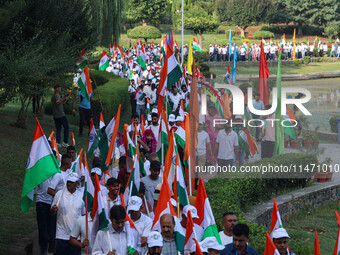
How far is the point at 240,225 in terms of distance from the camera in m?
6.30

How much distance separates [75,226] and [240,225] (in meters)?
2.21

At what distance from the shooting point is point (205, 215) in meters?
7.48

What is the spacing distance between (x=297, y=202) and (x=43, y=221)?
511 cm

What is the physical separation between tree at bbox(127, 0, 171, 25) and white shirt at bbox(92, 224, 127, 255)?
241 feet

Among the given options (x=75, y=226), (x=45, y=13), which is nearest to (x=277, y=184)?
(x=75, y=226)

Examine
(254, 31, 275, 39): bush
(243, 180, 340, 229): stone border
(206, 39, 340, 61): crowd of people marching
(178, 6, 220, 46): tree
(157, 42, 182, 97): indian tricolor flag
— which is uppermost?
(157, 42, 182, 97): indian tricolor flag

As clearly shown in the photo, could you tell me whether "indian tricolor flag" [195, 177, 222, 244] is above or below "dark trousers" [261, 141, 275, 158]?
above

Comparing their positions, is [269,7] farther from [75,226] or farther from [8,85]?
[75,226]

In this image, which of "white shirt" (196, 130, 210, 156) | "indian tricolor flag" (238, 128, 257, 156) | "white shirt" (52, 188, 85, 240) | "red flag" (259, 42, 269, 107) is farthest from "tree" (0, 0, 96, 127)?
"white shirt" (52, 188, 85, 240)

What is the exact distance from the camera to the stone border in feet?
35.4

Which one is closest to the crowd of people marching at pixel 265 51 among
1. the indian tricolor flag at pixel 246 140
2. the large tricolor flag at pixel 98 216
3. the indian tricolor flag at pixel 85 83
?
the indian tricolor flag at pixel 246 140

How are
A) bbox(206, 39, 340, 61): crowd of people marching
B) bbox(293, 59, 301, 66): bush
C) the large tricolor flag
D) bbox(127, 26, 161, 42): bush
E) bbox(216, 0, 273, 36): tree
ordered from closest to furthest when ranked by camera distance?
the large tricolor flag, bbox(206, 39, 340, 61): crowd of people marching, bbox(293, 59, 301, 66): bush, bbox(127, 26, 161, 42): bush, bbox(216, 0, 273, 36): tree

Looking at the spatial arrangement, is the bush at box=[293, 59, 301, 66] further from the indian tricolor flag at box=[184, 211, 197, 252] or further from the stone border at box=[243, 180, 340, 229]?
the indian tricolor flag at box=[184, 211, 197, 252]

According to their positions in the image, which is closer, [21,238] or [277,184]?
[21,238]
